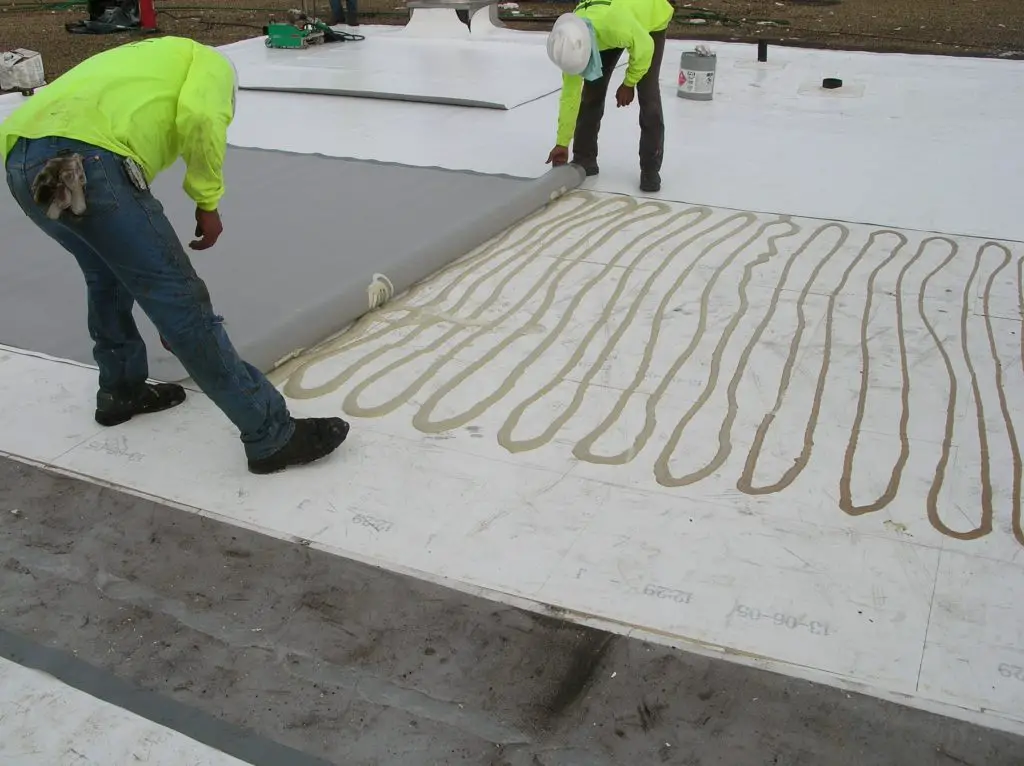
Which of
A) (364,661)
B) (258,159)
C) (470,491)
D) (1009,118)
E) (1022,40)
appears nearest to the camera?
(364,661)

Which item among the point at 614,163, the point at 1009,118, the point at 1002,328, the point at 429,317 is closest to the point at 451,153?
the point at 614,163

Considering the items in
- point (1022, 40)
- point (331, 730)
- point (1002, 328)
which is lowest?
point (331, 730)

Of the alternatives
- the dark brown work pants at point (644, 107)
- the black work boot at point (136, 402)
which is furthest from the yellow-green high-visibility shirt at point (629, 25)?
the black work boot at point (136, 402)

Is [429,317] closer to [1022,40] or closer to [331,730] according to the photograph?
[331,730]

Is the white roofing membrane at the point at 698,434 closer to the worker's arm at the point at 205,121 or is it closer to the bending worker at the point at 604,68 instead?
the bending worker at the point at 604,68

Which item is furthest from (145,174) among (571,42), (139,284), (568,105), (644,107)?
(644,107)

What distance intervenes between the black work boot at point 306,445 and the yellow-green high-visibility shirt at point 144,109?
65cm

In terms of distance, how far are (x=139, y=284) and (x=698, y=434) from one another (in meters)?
1.50

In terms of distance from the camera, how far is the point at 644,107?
4.65m

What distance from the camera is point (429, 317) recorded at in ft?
11.2

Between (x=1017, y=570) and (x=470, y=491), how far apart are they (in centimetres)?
128

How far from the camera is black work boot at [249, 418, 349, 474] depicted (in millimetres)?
2514

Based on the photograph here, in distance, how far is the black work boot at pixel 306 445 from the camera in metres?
2.51
